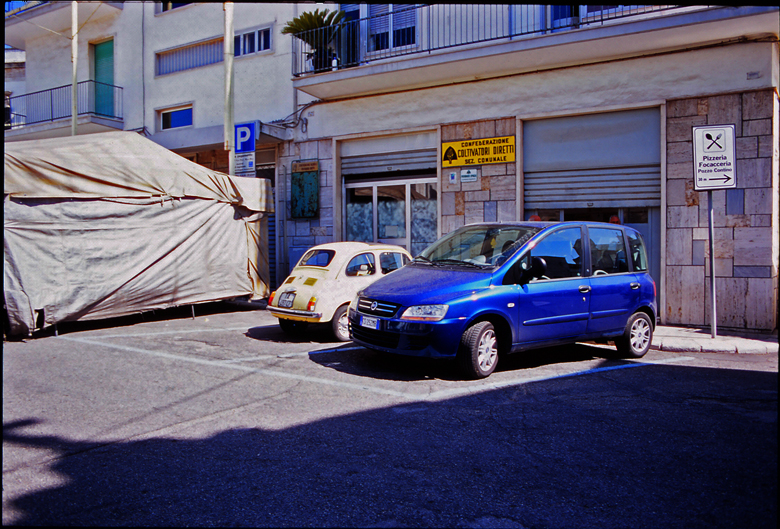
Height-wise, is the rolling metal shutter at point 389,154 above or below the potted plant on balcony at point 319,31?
below

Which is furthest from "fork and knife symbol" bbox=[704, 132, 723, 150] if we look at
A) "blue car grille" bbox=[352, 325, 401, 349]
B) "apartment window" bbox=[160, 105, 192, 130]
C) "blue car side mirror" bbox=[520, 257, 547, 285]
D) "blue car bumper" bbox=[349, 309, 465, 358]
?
"apartment window" bbox=[160, 105, 192, 130]

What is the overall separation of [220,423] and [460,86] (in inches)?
387

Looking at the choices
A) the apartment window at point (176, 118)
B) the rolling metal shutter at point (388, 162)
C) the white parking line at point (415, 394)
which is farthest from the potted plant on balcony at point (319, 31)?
the white parking line at point (415, 394)

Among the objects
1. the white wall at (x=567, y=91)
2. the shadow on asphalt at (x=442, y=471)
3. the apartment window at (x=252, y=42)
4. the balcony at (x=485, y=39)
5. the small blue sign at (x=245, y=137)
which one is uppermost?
the apartment window at (x=252, y=42)

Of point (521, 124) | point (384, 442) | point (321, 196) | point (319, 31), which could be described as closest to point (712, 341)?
point (521, 124)

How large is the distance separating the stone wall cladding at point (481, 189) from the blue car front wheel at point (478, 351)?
5.63 meters

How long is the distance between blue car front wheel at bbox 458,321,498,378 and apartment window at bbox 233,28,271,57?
12.2 metres

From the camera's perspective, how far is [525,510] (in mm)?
3318

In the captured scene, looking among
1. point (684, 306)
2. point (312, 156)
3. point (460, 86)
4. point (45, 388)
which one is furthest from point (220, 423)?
point (312, 156)

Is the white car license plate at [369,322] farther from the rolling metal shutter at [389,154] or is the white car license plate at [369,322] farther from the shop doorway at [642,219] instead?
the rolling metal shutter at [389,154]

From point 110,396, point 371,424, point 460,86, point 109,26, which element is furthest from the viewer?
point 109,26

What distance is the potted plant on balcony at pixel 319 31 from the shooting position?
13.9 metres

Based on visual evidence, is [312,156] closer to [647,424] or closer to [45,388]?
[45,388]

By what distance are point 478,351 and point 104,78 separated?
60.7 feet
